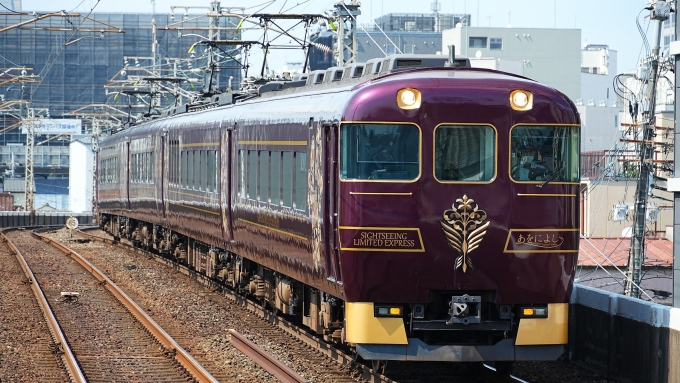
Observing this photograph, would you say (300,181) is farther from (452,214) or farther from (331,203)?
(452,214)

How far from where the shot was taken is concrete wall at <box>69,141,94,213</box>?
69812 mm

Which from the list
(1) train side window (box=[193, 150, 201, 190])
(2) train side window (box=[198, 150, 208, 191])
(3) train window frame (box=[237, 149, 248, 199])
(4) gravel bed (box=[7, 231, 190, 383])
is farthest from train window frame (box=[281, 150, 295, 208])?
(1) train side window (box=[193, 150, 201, 190])

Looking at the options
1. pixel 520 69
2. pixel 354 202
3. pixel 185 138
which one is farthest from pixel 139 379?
pixel 520 69

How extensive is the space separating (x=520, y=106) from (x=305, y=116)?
2.53 metres

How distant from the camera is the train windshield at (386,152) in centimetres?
973

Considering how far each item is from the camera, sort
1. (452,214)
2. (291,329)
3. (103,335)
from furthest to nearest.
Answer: (103,335), (291,329), (452,214)

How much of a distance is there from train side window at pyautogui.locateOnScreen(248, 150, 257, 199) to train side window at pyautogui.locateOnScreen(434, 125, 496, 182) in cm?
468

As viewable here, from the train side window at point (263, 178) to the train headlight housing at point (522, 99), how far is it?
422cm

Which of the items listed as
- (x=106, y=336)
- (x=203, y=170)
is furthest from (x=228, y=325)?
(x=203, y=170)

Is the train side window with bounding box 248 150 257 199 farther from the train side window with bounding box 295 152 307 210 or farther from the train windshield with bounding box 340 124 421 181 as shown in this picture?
the train windshield with bounding box 340 124 421 181

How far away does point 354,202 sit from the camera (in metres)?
9.76

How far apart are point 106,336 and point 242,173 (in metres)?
2.74

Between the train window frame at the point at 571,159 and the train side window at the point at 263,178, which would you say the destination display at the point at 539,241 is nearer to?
the train window frame at the point at 571,159

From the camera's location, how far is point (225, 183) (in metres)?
16.1
